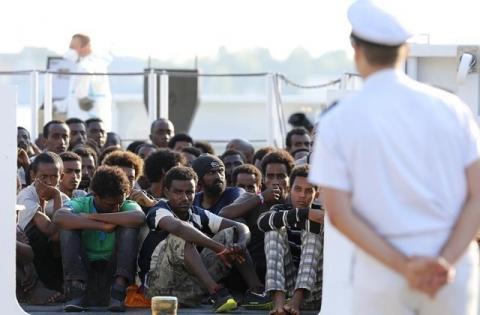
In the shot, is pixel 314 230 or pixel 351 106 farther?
pixel 314 230

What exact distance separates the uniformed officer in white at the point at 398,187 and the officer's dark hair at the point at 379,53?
0.02m

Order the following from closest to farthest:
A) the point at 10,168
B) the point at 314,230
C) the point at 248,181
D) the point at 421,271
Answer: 1. the point at 421,271
2. the point at 10,168
3. the point at 314,230
4. the point at 248,181

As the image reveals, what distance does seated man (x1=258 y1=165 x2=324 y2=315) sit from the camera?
913 cm

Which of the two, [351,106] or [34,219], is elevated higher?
[351,106]

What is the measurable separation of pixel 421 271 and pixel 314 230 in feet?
14.8

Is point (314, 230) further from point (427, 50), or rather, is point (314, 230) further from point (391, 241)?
point (427, 50)

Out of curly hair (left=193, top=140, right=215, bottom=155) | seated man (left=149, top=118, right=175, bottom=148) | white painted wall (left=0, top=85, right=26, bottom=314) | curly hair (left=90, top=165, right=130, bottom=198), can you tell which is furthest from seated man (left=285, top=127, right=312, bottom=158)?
white painted wall (left=0, top=85, right=26, bottom=314)

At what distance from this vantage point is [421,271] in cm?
470

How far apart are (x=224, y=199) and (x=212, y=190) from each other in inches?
6.6

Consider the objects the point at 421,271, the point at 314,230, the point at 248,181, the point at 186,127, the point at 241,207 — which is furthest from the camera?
the point at 186,127

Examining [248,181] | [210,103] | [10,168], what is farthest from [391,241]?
[210,103]

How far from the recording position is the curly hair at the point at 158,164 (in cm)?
1116

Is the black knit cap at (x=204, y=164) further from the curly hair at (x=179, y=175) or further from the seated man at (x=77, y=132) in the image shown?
the seated man at (x=77, y=132)

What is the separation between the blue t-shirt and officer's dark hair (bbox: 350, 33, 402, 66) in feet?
17.6
